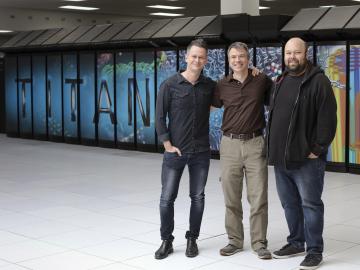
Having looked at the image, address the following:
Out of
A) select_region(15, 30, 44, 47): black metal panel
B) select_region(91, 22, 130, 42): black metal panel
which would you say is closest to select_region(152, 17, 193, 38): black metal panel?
select_region(91, 22, 130, 42): black metal panel

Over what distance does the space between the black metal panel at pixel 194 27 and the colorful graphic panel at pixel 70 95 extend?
4.10 meters

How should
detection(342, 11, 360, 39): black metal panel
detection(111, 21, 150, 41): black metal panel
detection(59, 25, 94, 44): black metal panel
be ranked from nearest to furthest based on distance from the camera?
detection(342, 11, 360, 39): black metal panel, detection(111, 21, 150, 41): black metal panel, detection(59, 25, 94, 44): black metal panel

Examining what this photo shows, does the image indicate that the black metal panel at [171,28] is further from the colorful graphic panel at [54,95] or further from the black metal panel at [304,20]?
the colorful graphic panel at [54,95]

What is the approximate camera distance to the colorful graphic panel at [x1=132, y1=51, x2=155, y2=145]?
1541 cm

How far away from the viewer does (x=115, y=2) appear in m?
22.8

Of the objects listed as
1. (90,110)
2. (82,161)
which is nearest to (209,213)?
(82,161)

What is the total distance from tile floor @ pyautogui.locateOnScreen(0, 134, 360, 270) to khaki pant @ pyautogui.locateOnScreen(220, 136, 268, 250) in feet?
0.82

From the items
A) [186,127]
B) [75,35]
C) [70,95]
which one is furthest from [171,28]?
[186,127]

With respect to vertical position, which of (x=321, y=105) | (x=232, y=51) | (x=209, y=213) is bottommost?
(x=209, y=213)

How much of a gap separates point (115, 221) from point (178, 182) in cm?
197

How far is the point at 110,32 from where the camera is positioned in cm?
1675

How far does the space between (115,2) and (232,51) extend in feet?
58.0

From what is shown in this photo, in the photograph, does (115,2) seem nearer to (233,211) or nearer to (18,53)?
(18,53)

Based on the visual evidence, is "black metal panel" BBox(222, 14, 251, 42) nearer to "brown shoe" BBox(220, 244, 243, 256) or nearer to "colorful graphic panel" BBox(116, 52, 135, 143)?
"colorful graphic panel" BBox(116, 52, 135, 143)
